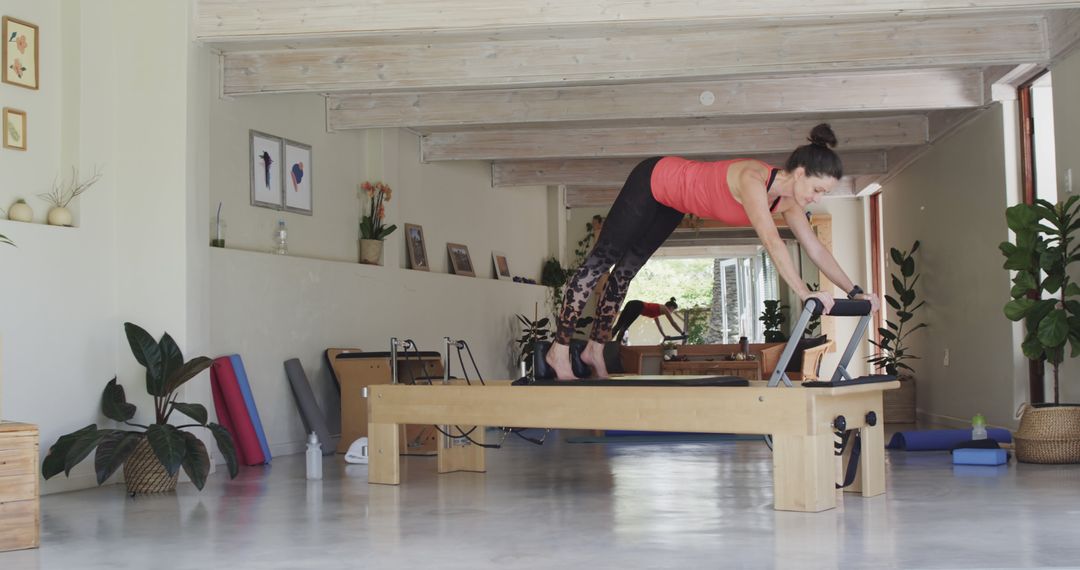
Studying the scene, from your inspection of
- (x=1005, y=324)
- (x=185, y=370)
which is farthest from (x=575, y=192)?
(x=185, y=370)

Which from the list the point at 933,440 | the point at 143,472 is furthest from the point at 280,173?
the point at 933,440

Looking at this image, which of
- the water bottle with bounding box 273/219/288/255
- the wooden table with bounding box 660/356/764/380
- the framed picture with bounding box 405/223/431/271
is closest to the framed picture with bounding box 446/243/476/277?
the framed picture with bounding box 405/223/431/271

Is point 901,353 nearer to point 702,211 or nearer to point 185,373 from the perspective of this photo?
point 702,211

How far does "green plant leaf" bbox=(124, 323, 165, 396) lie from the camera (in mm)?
5742

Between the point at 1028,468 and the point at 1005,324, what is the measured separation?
2.19m

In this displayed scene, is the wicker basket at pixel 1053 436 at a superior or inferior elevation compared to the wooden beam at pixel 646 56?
inferior

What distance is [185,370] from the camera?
19.0ft

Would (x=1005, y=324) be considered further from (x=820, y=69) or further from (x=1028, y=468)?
(x=820, y=69)

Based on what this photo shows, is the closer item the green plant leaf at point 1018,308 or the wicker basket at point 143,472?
the wicker basket at point 143,472

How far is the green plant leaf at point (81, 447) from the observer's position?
5.16 meters

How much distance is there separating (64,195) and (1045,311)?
215 inches

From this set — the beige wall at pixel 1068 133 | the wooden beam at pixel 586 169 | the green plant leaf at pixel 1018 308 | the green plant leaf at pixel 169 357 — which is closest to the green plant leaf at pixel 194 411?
the green plant leaf at pixel 169 357

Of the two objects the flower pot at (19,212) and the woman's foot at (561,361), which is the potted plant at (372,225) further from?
the woman's foot at (561,361)

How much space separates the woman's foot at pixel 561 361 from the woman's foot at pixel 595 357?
0.47 ft
